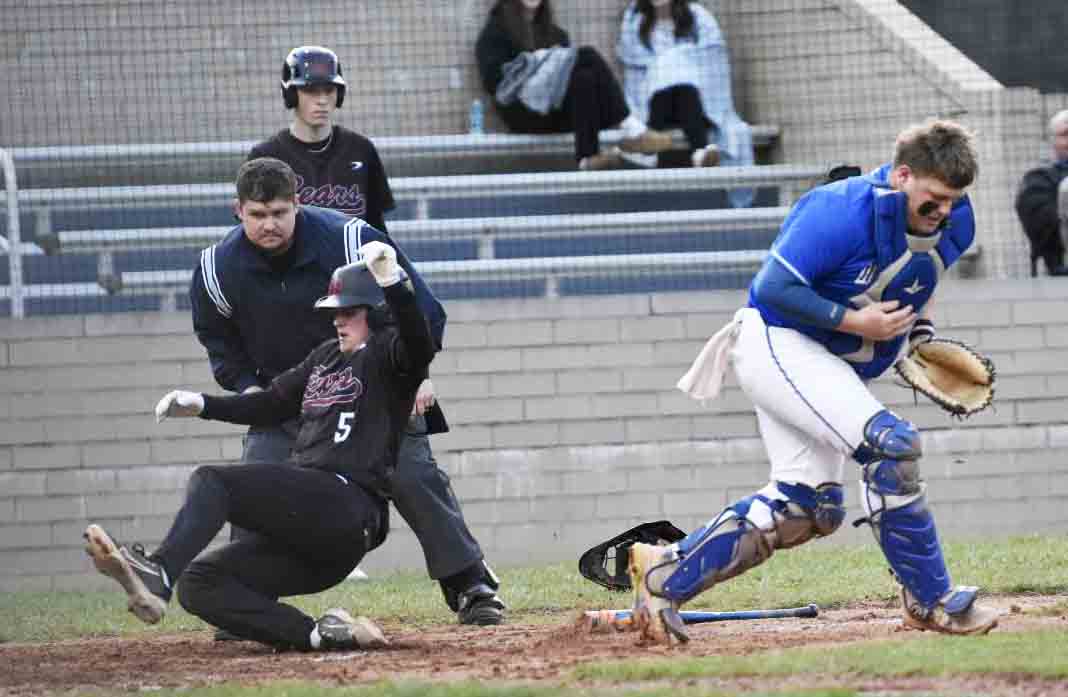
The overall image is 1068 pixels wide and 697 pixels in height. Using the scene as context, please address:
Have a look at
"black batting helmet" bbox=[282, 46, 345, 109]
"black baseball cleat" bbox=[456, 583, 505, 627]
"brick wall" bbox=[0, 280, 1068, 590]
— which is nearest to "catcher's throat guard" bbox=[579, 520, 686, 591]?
"black baseball cleat" bbox=[456, 583, 505, 627]

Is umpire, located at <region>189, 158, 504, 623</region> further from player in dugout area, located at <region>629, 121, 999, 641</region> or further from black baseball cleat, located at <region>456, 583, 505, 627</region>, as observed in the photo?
player in dugout area, located at <region>629, 121, 999, 641</region>

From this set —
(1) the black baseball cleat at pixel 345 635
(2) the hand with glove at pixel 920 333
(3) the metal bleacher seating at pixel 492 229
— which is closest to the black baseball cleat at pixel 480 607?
(1) the black baseball cleat at pixel 345 635

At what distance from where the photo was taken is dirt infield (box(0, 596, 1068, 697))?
5719 mm

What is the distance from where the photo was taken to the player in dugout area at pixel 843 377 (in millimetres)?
6168

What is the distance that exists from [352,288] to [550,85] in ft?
23.5

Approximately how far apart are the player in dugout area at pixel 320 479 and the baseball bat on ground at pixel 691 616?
30.6 inches

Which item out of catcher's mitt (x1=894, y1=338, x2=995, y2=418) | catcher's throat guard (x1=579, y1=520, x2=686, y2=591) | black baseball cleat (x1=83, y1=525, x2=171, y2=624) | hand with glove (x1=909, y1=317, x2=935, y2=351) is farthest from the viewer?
catcher's throat guard (x1=579, y1=520, x2=686, y2=591)

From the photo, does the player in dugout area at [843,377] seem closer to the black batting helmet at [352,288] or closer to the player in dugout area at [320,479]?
the player in dugout area at [320,479]

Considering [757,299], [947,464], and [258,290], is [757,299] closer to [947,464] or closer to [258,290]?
[258,290]

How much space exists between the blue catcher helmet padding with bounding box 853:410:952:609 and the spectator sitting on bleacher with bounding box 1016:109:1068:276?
6.46 m

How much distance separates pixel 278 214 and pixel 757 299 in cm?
182

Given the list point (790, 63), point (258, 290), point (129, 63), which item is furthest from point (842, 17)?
point (258, 290)

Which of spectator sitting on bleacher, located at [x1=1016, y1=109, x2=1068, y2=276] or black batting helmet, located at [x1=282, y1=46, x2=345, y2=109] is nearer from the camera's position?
black batting helmet, located at [x1=282, y1=46, x2=345, y2=109]

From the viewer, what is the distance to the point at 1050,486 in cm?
1205
